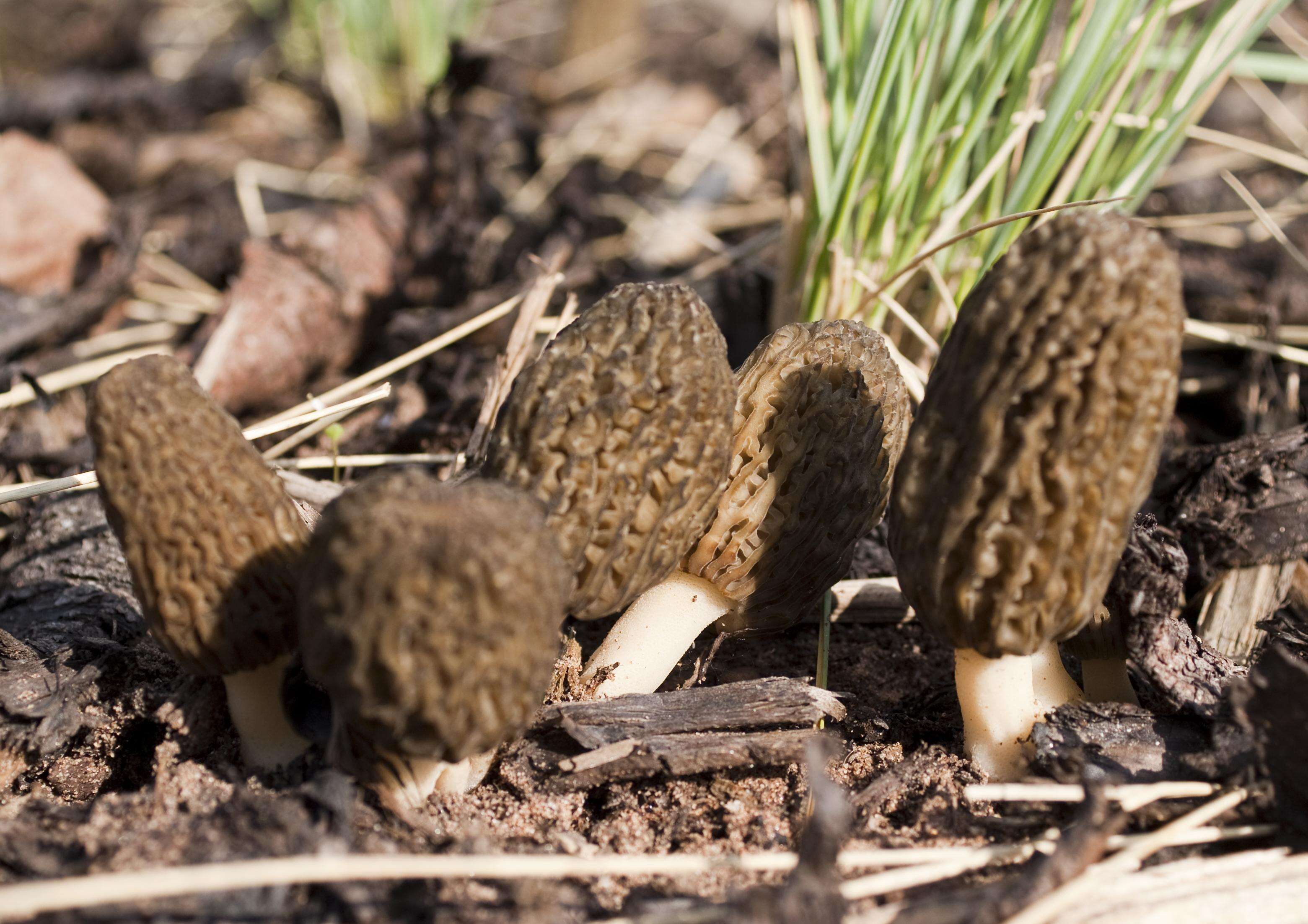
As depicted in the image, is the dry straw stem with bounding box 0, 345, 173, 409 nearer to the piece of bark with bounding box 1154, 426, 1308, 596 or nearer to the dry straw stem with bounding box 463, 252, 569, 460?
the dry straw stem with bounding box 463, 252, 569, 460

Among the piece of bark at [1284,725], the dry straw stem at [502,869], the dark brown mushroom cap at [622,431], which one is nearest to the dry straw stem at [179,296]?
the dark brown mushroom cap at [622,431]

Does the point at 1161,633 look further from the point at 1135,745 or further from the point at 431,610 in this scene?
the point at 431,610

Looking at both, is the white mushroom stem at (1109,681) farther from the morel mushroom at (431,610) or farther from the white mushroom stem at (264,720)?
the white mushroom stem at (264,720)

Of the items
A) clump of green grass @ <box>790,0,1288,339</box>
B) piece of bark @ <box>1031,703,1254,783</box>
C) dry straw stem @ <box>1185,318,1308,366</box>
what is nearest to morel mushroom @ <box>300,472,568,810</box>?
piece of bark @ <box>1031,703,1254,783</box>

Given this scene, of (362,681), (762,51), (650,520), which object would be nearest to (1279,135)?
(762,51)

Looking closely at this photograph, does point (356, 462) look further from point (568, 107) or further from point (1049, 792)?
point (568, 107)

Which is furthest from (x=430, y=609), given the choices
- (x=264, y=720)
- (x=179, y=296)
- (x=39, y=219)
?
(x=39, y=219)
